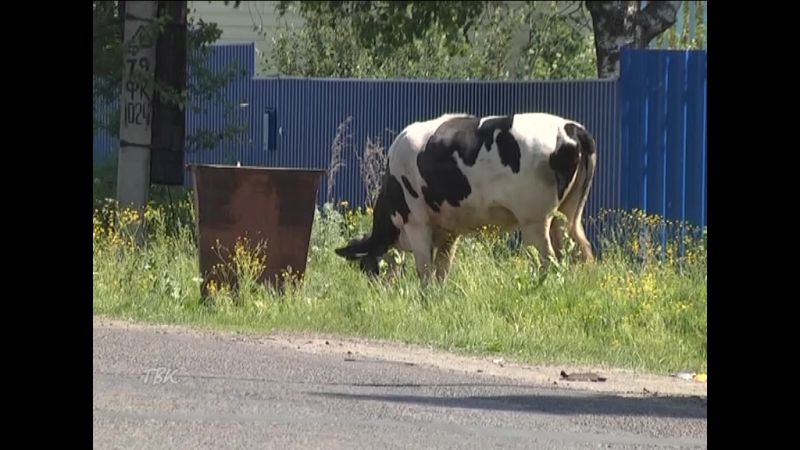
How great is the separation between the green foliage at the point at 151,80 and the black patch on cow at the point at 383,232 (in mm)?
3985

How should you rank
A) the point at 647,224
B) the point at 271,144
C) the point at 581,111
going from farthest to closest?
the point at 271,144 → the point at 581,111 → the point at 647,224

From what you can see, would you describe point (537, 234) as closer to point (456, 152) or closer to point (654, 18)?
point (456, 152)

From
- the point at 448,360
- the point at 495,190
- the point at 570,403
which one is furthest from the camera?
the point at 495,190

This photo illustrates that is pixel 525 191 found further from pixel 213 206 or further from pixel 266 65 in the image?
pixel 266 65

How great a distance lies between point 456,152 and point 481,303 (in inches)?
80.6

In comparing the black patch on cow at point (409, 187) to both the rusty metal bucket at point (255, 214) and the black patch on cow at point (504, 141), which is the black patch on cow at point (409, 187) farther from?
the rusty metal bucket at point (255, 214)

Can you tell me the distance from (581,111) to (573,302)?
17.9 ft

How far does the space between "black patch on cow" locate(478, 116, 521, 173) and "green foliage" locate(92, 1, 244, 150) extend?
487 centimetres

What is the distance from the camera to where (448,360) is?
1171cm

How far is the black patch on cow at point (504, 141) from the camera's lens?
48.9 feet

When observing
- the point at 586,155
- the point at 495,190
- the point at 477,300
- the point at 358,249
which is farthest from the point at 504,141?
the point at 477,300

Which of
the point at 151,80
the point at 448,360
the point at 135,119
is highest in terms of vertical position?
the point at 151,80

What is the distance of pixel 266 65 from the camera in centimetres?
2869
